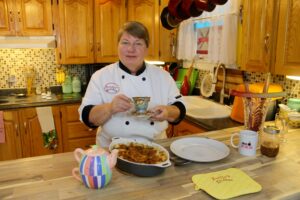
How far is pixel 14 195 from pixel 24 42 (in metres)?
2.12

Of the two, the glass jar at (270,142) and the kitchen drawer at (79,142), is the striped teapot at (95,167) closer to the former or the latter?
the glass jar at (270,142)

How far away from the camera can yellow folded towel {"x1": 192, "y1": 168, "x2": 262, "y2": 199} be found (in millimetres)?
889

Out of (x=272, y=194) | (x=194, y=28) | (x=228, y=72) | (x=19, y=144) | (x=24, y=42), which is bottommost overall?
(x=19, y=144)

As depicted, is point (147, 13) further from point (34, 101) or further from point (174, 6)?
point (34, 101)

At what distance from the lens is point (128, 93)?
1541mm

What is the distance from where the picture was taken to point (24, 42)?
260cm

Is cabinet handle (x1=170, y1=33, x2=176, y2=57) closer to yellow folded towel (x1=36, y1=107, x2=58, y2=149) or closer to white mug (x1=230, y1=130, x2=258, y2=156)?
yellow folded towel (x1=36, y1=107, x2=58, y2=149)

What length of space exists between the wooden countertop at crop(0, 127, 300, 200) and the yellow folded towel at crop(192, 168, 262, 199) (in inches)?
0.9

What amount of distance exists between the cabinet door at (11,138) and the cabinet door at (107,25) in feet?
3.52

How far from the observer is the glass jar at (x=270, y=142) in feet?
3.94

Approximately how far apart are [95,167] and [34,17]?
2.31 meters

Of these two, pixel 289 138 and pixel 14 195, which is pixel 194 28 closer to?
pixel 289 138

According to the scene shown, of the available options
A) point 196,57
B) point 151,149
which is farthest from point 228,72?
point 151,149

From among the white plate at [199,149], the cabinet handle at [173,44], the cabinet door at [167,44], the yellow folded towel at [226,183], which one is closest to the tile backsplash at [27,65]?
the cabinet door at [167,44]
